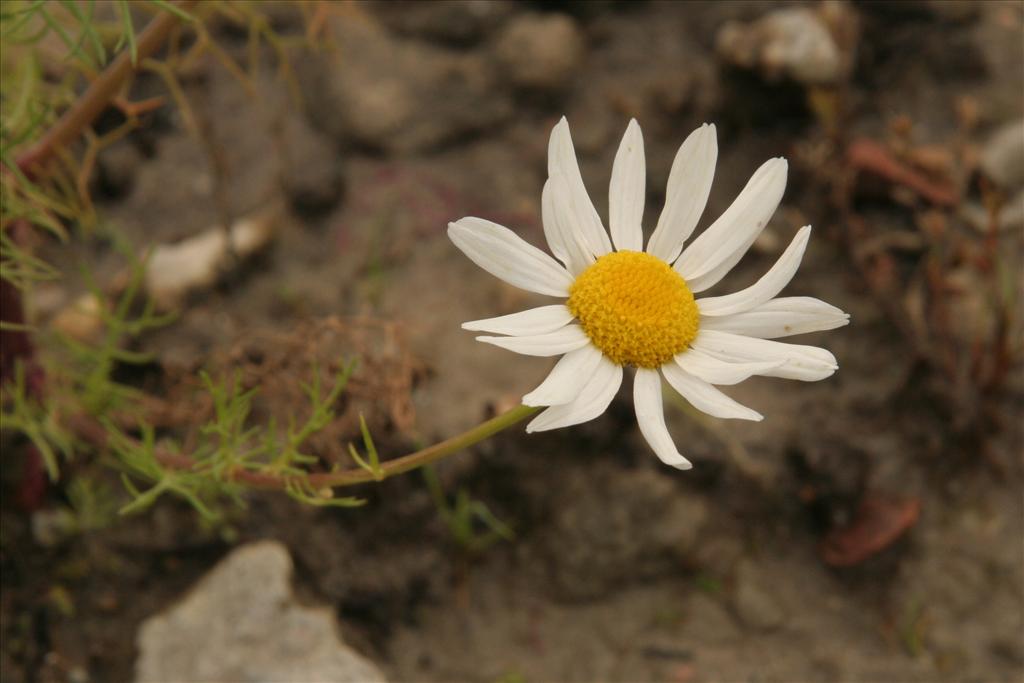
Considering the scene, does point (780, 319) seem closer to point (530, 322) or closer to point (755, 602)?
point (530, 322)

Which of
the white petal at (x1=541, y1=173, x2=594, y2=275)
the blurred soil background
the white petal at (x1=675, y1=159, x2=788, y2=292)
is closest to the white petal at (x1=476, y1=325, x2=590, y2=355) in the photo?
the white petal at (x1=541, y1=173, x2=594, y2=275)

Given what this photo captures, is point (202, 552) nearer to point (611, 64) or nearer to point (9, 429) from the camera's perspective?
point (9, 429)

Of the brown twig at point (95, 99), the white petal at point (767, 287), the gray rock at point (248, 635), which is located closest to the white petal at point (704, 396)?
the white petal at point (767, 287)

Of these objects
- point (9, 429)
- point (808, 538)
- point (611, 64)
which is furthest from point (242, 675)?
point (611, 64)

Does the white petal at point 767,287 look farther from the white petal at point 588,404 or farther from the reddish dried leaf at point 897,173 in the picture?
the reddish dried leaf at point 897,173

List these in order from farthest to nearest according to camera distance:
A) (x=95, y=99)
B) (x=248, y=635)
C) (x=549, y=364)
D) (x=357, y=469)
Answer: (x=549, y=364) < (x=248, y=635) < (x=95, y=99) < (x=357, y=469)

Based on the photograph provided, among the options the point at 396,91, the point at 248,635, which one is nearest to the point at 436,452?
the point at 248,635
